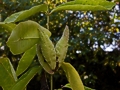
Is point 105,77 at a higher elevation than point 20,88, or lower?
lower

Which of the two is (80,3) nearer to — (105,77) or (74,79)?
(74,79)

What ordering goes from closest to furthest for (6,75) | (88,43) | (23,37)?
(23,37) < (6,75) < (88,43)

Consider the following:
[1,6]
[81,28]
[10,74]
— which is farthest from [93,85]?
[10,74]

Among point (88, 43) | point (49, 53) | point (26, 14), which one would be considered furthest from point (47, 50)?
point (88, 43)

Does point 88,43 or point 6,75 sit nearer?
point 6,75

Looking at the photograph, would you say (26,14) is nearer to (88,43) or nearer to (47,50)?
(47,50)

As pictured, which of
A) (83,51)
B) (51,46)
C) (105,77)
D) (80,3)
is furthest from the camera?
(105,77)
